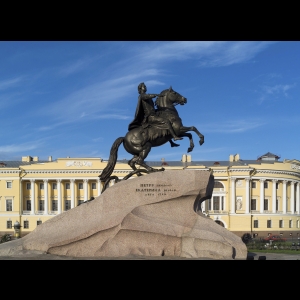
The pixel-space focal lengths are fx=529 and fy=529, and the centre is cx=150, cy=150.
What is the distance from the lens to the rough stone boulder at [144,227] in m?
12.5

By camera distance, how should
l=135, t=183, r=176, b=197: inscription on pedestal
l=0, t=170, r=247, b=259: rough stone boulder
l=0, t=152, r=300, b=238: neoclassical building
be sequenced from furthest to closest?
l=0, t=152, r=300, b=238: neoclassical building
l=135, t=183, r=176, b=197: inscription on pedestal
l=0, t=170, r=247, b=259: rough stone boulder

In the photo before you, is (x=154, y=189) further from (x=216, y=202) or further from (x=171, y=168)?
(x=216, y=202)

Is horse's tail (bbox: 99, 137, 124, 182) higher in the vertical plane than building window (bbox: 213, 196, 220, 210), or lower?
higher

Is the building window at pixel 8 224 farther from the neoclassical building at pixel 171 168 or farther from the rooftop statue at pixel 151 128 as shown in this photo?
the rooftop statue at pixel 151 128

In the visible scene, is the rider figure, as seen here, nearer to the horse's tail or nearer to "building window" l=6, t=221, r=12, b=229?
the horse's tail

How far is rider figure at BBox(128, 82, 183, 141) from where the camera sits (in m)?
14.2

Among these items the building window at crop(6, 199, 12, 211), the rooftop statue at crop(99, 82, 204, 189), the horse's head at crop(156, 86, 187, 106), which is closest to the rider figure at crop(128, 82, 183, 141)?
the rooftop statue at crop(99, 82, 204, 189)

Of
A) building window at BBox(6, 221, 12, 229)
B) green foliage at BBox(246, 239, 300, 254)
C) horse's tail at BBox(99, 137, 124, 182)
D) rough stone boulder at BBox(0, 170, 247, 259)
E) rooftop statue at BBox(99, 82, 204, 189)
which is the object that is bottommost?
building window at BBox(6, 221, 12, 229)

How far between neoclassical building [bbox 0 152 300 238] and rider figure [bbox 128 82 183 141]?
47785mm
